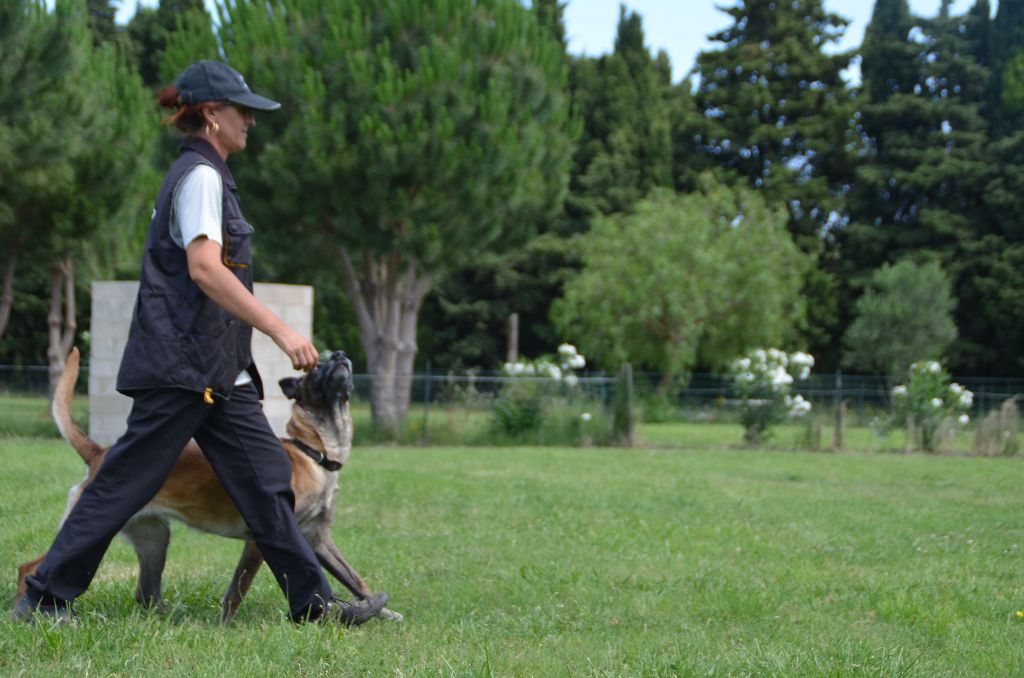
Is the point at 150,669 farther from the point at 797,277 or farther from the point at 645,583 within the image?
the point at 797,277

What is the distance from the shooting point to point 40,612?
3814 millimetres

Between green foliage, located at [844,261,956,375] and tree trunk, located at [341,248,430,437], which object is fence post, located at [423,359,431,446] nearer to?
tree trunk, located at [341,248,430,437]

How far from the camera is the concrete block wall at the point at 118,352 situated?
14.3 meters

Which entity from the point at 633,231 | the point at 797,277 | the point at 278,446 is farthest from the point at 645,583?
the point at 797,277

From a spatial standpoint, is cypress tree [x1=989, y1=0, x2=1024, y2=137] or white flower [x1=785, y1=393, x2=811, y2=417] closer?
white flower [x1=785, y1=393, x2=811, y2=417]

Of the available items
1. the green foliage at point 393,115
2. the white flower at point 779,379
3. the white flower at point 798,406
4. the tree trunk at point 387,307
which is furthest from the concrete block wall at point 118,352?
the white flower at point 798,406

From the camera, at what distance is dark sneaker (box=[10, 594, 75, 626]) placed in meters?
3.77

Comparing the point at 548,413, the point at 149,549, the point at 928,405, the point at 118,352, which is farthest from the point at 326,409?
the point at 928,405

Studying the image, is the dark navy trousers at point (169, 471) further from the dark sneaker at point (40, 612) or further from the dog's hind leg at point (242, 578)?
the dog's hind leg at point (242, 578)

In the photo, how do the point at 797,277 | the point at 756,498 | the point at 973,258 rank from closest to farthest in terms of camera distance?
the point at 756,498 → the point at 797,277 → the point at 973,258

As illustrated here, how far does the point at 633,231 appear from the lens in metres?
33.2

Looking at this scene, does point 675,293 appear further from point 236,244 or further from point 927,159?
point 236,244

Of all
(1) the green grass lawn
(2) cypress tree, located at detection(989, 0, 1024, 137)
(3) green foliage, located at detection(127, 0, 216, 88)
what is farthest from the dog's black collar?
(2) cypress tree, located at detection(989, 0, 1024, 137)

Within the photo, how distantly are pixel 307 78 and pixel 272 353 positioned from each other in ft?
20.0
